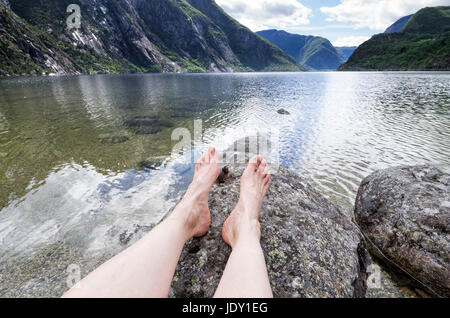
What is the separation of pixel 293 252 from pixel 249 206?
33.4 inches

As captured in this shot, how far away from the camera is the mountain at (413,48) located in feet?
333

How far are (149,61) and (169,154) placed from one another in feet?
584

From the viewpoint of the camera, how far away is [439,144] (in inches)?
367

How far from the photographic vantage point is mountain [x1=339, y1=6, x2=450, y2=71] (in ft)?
333

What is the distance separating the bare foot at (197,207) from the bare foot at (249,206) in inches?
13.1

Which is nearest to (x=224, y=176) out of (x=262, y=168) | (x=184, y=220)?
(x=262, y=168)

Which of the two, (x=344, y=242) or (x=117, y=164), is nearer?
(x=344, y=242)

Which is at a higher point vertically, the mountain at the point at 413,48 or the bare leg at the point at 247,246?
the mountain at the point at 413,48

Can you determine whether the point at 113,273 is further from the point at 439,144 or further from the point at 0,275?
the point at 439,144

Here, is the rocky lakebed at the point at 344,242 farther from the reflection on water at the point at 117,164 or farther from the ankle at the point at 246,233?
the reflection on water at the point at 117,164

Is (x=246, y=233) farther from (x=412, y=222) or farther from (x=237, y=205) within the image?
(x=412, y=222)

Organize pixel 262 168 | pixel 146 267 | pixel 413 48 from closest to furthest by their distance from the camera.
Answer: pixel 146 267
pixel 262 168
pixel 413 48

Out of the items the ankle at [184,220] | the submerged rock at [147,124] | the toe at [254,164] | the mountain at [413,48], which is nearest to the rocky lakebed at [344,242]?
the ankle at [184,220]

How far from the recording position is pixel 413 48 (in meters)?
120
